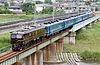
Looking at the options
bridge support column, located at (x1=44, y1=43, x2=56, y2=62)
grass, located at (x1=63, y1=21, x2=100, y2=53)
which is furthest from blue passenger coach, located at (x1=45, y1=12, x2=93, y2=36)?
A: grass, located at (x1=63, y1=21, x2=100, y2=53)

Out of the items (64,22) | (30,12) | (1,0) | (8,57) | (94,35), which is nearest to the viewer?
(8,57)

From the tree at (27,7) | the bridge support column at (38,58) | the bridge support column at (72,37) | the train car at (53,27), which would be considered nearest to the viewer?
the bridge support column at (38,58)

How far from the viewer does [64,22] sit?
5234 centimetres

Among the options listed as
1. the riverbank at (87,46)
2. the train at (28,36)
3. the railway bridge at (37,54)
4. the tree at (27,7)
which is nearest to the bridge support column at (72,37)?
the railway bridge at (37,54)

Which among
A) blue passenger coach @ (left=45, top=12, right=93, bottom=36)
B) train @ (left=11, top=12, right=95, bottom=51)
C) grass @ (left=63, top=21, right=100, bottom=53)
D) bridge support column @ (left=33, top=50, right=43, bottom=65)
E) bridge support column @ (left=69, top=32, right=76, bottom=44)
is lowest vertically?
grass @ (left=63, top=21, right=100, bottom=53)

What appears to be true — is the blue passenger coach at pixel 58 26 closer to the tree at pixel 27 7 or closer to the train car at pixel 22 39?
the train car at pixel 22 39

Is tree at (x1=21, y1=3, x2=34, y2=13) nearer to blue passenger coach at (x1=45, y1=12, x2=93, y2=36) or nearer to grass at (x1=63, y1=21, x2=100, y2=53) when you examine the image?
grass at (x1=63, y1=21, x2=100, y2=53)

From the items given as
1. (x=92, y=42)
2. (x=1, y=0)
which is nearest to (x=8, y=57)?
(x=92, y=42)

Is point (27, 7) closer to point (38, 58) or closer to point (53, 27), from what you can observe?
point (53, 27)

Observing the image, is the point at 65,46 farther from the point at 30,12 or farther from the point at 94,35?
the point at 30,12

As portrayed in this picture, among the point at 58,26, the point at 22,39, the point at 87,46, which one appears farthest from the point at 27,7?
the point at 22,39

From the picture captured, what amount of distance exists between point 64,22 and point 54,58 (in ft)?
31.1

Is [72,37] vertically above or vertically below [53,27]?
below

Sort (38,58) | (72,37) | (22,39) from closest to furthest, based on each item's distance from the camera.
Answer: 1. (22,39)
2. (38,58)
3. (72,37)
